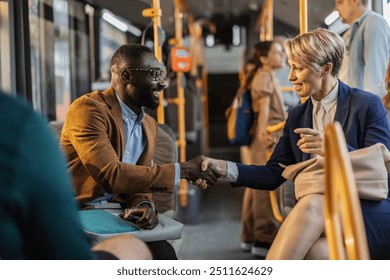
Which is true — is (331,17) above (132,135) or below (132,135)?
above

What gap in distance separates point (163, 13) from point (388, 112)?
955mm

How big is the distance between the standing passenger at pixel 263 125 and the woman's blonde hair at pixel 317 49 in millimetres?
1058

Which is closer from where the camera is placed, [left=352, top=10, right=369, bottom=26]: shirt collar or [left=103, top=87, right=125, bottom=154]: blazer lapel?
[left=103, top=87, right=125, bottom=154]: blazer lapel

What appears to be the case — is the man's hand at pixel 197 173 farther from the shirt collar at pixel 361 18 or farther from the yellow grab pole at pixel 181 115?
the yellow grab pole at pixel 181 115

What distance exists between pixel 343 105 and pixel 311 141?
20 cm

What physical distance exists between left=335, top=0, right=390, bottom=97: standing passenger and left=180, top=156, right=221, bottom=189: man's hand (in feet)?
1.85

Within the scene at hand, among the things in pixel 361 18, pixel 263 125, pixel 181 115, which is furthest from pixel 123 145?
pixel 181 115

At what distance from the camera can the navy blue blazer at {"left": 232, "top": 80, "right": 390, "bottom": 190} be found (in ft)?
7.16

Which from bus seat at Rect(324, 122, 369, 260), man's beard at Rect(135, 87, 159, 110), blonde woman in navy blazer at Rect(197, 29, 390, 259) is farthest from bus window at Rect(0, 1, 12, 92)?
bus seat at Rect(324, 122, 369, 260)

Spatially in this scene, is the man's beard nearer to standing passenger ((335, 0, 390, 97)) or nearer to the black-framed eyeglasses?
the black-framed eyeglasses

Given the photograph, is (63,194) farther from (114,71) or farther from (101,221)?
(114,71)

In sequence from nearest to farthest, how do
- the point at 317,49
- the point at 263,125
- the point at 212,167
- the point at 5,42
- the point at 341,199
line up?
→ the point at 341,199
the point at 317,49
the point at 212,167
the point at 5,42
the point at 263,125

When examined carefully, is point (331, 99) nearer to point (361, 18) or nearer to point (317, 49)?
point (317, 49)

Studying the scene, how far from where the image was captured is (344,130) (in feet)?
7.24
